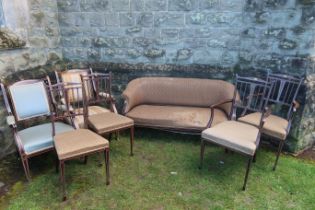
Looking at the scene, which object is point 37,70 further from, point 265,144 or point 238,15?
point 265,144

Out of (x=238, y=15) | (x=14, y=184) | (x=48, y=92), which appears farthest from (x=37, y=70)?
(x=238, y=15)

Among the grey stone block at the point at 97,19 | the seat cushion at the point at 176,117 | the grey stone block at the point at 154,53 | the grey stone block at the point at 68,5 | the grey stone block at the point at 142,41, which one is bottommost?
the seat cushion at the point at 176,117

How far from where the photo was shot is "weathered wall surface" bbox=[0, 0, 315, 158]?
347 centimetres

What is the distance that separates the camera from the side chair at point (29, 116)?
114 inches

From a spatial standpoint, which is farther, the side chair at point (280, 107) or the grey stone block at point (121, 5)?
the grey stone block at point (121, 5)

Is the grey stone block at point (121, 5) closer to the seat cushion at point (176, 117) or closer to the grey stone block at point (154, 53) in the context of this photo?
the grey stone block at point (154, 53)

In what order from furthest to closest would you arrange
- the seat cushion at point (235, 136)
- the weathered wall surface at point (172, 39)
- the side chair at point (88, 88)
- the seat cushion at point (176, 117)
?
the side chair at point (88, 88), the seat cushion at point (176, 117), the weathered wall surface at point (172, 39), the seat cushion at point (235, 136)

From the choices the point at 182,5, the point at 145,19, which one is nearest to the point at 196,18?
the point at 182,5

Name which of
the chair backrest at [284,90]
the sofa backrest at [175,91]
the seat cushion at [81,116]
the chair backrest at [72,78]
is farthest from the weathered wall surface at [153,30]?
the seat cushion at [81,116]

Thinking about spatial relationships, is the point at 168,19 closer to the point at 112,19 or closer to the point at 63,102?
the point at 112,19

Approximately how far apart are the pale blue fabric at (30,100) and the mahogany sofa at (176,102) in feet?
3.61

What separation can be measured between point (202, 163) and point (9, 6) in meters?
3.09

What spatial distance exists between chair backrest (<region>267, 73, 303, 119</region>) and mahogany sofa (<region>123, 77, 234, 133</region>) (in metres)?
0.54

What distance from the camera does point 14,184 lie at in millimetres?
2955
